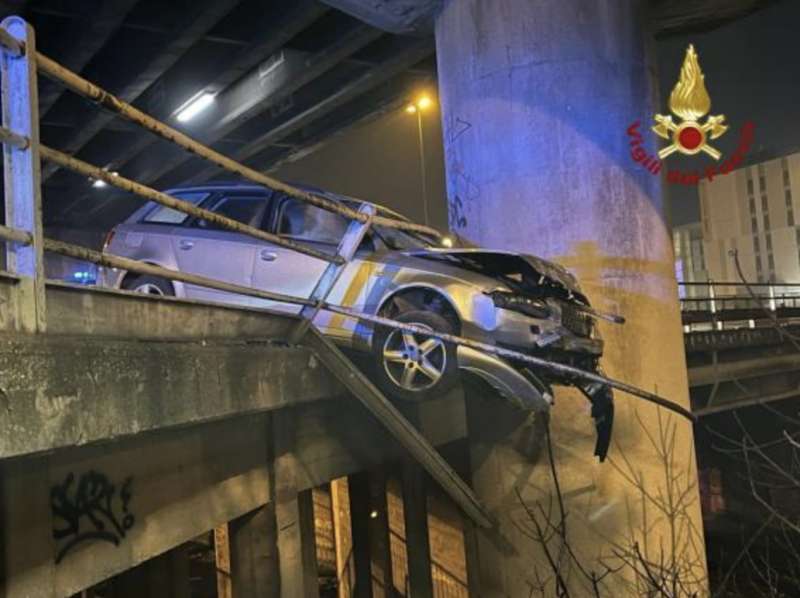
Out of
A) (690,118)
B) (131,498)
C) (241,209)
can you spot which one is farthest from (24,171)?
(690,118)

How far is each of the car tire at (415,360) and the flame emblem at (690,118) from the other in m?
4.32

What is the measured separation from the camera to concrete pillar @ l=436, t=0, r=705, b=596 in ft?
25.4

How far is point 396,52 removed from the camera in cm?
1290

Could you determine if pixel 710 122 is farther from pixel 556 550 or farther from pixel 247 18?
pixel 247 18

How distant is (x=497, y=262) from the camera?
5.76 meters

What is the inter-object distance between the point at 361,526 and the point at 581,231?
13.1 ft

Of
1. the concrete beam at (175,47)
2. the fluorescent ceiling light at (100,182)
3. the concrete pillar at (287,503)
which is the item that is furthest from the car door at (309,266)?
the concrete beam at (175,47)

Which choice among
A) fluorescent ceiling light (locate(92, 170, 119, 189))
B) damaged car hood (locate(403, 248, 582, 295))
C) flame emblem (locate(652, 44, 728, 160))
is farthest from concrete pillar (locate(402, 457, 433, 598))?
flame emblem (locate(652, 44, 728, 160))

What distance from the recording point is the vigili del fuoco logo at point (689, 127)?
806 centimetres

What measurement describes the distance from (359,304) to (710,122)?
15.4 feet

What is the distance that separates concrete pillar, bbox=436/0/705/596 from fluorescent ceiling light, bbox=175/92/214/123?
800 centimetres

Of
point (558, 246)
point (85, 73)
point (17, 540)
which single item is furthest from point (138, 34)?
point (17, 540)

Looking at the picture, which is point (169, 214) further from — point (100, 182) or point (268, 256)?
point (100, 182)

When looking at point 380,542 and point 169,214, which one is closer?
point 169,214
